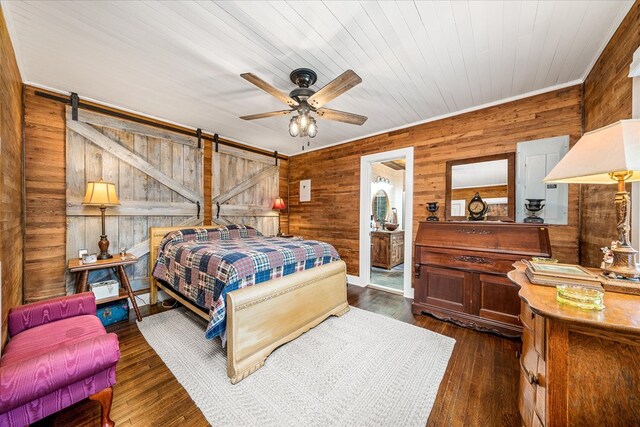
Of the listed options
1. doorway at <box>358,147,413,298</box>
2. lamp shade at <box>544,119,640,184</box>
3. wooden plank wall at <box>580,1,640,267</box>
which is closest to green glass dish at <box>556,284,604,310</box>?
lamp shade at <box>544,119,640,184</box>

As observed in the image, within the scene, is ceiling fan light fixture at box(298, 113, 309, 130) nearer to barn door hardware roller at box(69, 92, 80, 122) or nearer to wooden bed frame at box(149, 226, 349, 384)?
wooden bed frame at box(149, 226, 349, 384)

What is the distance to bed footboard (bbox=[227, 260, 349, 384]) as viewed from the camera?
6.15 feet

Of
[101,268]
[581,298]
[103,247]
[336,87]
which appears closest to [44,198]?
[103,247]

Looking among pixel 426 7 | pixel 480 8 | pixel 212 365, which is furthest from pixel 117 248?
pixel 480 8

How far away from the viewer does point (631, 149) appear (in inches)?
39.5

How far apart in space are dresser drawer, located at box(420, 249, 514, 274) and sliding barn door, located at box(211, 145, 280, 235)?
3.28 m

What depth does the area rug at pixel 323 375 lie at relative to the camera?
1.56 m

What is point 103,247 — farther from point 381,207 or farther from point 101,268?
point 381,207

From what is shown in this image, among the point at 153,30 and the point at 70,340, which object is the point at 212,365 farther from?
the point at 153,30

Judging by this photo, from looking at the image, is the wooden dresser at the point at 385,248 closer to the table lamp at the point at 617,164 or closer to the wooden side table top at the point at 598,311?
the table lamp at the point at 617,164

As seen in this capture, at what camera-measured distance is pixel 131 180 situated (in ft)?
10.8

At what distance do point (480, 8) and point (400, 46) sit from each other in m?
0.56

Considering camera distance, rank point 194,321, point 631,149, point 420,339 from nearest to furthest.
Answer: point 631,149 < point 420,339 < point 194,321

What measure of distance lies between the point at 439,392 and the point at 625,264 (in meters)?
1.38
